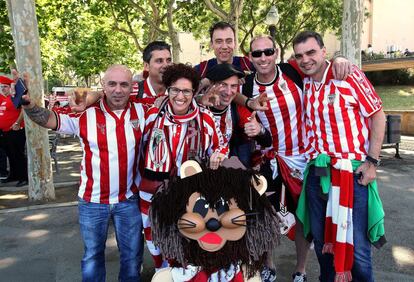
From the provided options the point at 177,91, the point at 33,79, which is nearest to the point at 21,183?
the point at 33,79

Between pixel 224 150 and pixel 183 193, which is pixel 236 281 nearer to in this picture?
pixel 183 193

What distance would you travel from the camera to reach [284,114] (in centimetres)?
328

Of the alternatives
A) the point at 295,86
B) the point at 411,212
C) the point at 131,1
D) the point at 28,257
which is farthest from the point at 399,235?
the point at 131,1

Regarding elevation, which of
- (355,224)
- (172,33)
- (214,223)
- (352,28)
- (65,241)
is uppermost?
(172,33)

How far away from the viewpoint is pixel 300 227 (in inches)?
141

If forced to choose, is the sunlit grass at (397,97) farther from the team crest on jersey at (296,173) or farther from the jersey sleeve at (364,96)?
the jersey sleeve at (364,96)

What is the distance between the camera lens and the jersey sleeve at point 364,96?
113 inches

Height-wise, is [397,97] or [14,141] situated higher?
[397,97]

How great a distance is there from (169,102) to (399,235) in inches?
135

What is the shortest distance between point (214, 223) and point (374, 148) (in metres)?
1.36

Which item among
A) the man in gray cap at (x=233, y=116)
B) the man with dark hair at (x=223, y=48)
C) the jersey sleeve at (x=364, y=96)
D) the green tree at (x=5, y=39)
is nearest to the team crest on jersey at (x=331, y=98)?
the jersey sleeve at (x=364, y=96)

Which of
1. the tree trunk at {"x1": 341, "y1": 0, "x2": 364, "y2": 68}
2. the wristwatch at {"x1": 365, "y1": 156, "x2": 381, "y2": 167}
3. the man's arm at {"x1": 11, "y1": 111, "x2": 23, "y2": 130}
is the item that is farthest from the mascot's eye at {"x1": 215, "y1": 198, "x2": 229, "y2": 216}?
the man's arm at {"x1": 11, "y1": 111, "x2": 23, "y2": 130}

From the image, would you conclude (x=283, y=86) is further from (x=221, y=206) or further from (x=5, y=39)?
(x=5, y=39)

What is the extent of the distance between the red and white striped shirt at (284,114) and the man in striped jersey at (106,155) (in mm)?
1014
